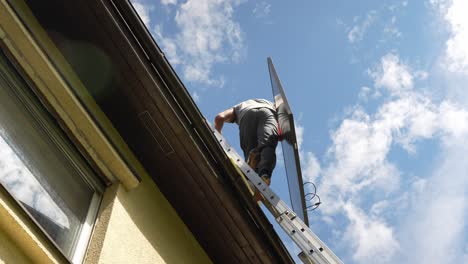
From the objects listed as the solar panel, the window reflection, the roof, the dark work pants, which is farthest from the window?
the dark work pants

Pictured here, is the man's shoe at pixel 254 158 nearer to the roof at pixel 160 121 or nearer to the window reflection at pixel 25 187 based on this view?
the roof at pixel 160 121

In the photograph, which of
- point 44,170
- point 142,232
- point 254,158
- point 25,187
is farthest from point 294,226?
point 25,187

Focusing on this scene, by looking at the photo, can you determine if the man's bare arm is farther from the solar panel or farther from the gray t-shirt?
the solar panel

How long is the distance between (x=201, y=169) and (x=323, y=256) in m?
1.21

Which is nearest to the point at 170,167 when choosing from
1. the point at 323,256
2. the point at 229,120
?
the point at 323,256

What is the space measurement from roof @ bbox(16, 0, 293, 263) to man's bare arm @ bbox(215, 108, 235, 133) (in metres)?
2.64

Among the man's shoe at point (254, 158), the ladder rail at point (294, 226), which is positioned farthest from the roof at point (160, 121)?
the man's shoe at point (254, 158)

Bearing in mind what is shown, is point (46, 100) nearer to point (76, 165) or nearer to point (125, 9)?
point (76, 165)

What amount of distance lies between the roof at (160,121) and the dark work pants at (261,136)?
4.45 feet

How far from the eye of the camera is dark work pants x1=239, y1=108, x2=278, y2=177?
228 inches

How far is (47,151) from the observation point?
10.5ft

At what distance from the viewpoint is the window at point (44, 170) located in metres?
2.85

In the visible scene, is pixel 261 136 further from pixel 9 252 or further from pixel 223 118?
pixel 9 252

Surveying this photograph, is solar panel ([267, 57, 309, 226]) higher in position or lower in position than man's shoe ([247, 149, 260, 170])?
lower
